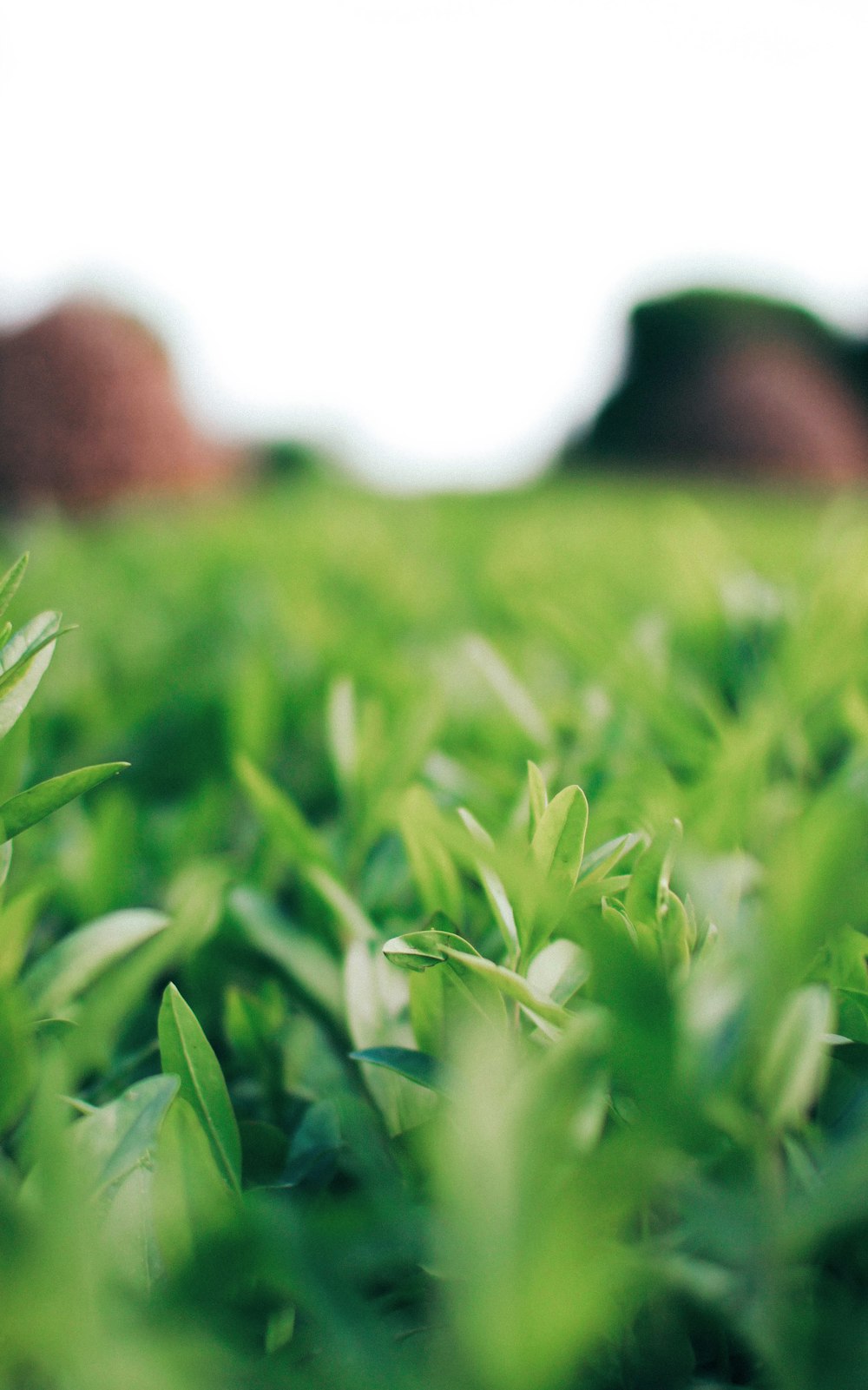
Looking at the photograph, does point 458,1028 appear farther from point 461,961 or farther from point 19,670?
point 19,670

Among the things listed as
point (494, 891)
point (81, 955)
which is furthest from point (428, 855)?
point (81, 955)

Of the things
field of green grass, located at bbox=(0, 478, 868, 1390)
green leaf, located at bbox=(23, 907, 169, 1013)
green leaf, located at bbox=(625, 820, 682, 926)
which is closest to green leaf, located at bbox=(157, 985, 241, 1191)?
field of green grass, located at bbox=(0, 478, 868, 1390)

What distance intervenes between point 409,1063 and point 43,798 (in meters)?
0.22

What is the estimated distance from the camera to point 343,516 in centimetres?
352

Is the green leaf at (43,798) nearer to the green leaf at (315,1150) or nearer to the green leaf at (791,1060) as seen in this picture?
the green leaf at (315,1150)

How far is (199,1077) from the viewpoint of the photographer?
1.38 feet

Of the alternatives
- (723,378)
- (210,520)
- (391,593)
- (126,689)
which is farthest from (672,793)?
(723,378)

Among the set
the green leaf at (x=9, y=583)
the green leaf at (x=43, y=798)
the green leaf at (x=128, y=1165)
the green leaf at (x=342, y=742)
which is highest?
the green leaf at (x=9, y=583)

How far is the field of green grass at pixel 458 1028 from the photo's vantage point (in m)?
0.29

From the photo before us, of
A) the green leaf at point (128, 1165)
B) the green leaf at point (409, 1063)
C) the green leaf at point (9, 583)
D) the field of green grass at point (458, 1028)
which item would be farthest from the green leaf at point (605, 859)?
the green leaf at point (9, 583)

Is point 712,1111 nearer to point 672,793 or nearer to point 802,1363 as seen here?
point 802,1363

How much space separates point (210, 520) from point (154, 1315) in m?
3.76

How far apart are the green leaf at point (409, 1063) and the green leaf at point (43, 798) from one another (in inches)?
7.0

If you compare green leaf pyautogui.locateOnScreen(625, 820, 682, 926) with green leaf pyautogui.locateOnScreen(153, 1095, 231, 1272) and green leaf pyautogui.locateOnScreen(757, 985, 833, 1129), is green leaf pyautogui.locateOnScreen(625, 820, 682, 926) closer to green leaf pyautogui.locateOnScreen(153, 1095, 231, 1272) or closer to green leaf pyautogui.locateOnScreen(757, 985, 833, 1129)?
green leaf pyautogui.locateOnScreen(757, 985, 833, 1129)
